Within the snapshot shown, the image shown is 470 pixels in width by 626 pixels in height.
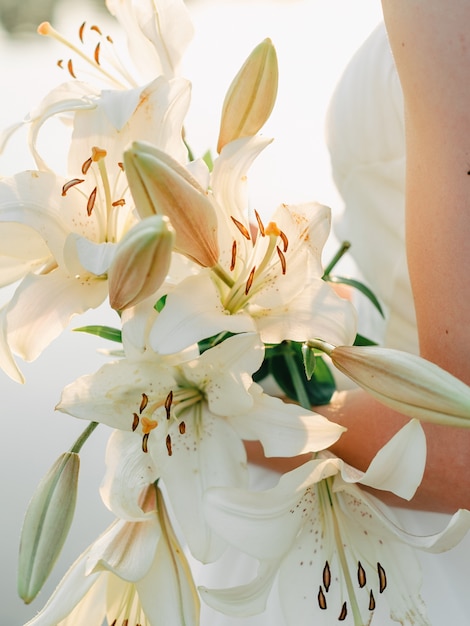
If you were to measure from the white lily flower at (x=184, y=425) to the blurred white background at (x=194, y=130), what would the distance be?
64 centimetres

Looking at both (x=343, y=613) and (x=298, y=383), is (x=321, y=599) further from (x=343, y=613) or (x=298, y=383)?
(x=298, y=383)

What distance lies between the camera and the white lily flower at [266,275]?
325 mm

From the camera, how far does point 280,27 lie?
1.22 meters

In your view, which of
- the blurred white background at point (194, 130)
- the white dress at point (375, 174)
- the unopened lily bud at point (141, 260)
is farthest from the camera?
the blurred white background at point (194, 130)

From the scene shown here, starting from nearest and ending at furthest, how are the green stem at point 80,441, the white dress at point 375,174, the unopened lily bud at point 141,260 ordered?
the unopened lily bud at point 141,260 → the green stem at point 80,441 → the white dress at point 375,174

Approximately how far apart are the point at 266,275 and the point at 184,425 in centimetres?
8

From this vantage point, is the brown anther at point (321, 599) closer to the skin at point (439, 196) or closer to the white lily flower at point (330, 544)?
the white lily flower at point (330, 544)

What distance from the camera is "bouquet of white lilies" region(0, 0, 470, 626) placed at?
1.06ft

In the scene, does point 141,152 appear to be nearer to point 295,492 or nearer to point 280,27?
point 295,492

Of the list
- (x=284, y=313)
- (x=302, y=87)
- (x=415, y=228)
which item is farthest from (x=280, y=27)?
(x=284, y=313)

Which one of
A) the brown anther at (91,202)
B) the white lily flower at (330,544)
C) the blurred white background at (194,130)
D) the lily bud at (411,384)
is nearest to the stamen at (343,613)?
the white lily flower at (330,544)

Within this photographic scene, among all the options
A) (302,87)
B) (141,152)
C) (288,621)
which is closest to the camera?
(141,152)

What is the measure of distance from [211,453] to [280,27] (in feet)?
3.31

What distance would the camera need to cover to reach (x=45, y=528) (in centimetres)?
34
